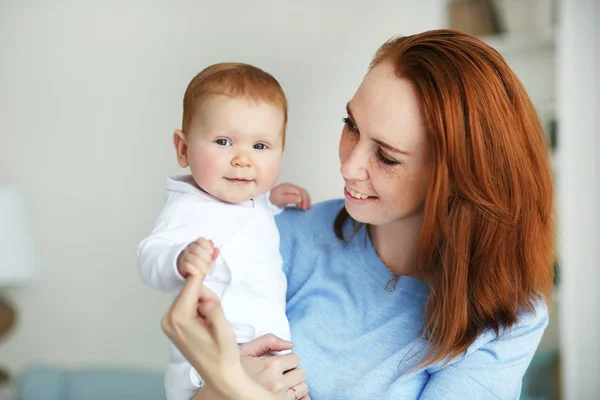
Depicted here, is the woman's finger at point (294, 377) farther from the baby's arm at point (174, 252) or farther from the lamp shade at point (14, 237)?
the lamp shade at point (14, 237)

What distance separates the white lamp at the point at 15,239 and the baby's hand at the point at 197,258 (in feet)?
6.59

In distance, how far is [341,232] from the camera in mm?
1670

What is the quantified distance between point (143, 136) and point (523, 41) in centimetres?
187

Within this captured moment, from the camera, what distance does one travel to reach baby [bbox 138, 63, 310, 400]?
4.28ft

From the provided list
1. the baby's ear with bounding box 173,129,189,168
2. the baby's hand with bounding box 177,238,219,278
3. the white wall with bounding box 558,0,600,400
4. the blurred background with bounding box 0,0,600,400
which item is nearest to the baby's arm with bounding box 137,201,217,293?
the baby's hand with bounding box 177,238,219,278

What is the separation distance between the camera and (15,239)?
2885 mm

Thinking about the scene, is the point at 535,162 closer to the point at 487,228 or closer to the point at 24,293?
the point at 487,228

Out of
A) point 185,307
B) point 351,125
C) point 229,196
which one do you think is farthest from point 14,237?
point 185,307

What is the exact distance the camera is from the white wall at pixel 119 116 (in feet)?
8.29

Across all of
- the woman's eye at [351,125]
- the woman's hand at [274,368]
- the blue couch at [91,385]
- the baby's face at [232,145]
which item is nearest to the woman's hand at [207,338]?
the woman's hand at [274,368]

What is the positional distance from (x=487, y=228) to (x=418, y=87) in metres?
0.35

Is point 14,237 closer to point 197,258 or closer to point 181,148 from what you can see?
point 181,148

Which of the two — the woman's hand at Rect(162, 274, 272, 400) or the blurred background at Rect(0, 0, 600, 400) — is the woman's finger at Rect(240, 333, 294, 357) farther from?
the blurred background at Rect(0, 0, 600, 400)

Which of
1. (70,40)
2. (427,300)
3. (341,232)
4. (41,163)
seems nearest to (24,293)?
(41,163)
